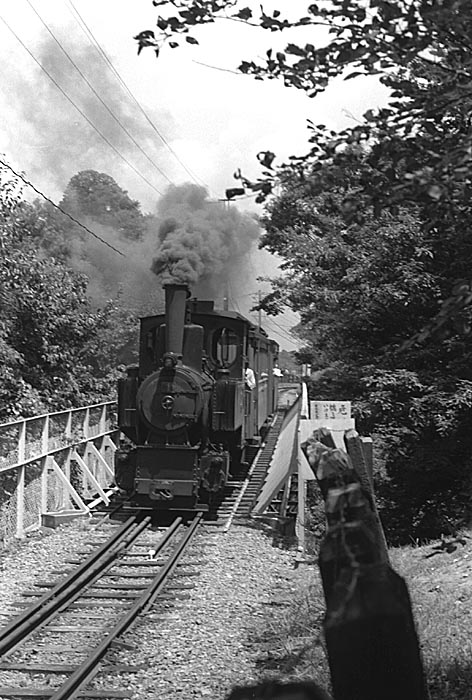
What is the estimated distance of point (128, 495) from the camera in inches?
644

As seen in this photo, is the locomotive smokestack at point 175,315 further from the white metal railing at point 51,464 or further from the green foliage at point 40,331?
the green foliage at point 40,331

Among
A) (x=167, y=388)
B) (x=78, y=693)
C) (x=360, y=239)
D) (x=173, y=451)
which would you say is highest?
(x=360, y=239)

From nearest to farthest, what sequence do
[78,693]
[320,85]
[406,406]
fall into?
[320,85]
[78,693]
[406,406]

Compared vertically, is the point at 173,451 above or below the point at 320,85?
below

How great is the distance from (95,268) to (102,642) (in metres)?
29.9

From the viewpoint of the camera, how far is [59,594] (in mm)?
9367

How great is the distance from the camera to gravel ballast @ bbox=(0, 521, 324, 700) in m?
6.82

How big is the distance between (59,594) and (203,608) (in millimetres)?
1572

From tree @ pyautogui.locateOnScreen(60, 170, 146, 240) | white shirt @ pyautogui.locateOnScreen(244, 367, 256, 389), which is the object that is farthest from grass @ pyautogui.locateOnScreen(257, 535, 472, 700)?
tree @ pyautogui.locateOnScreen(60, 170, 146, 240)

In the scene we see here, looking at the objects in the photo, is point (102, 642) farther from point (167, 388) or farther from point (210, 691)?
point (167, 388)

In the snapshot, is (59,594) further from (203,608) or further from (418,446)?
(418,446)

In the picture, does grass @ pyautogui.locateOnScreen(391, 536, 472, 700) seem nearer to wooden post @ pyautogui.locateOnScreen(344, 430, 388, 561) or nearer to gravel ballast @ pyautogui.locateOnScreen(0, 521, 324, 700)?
gravel ballast @ pyautogui.locateOnScreen(0, 521, 324, 700)

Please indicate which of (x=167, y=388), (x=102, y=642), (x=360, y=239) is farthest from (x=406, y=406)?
(x=102, y=642)

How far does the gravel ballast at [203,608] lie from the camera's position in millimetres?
6824
